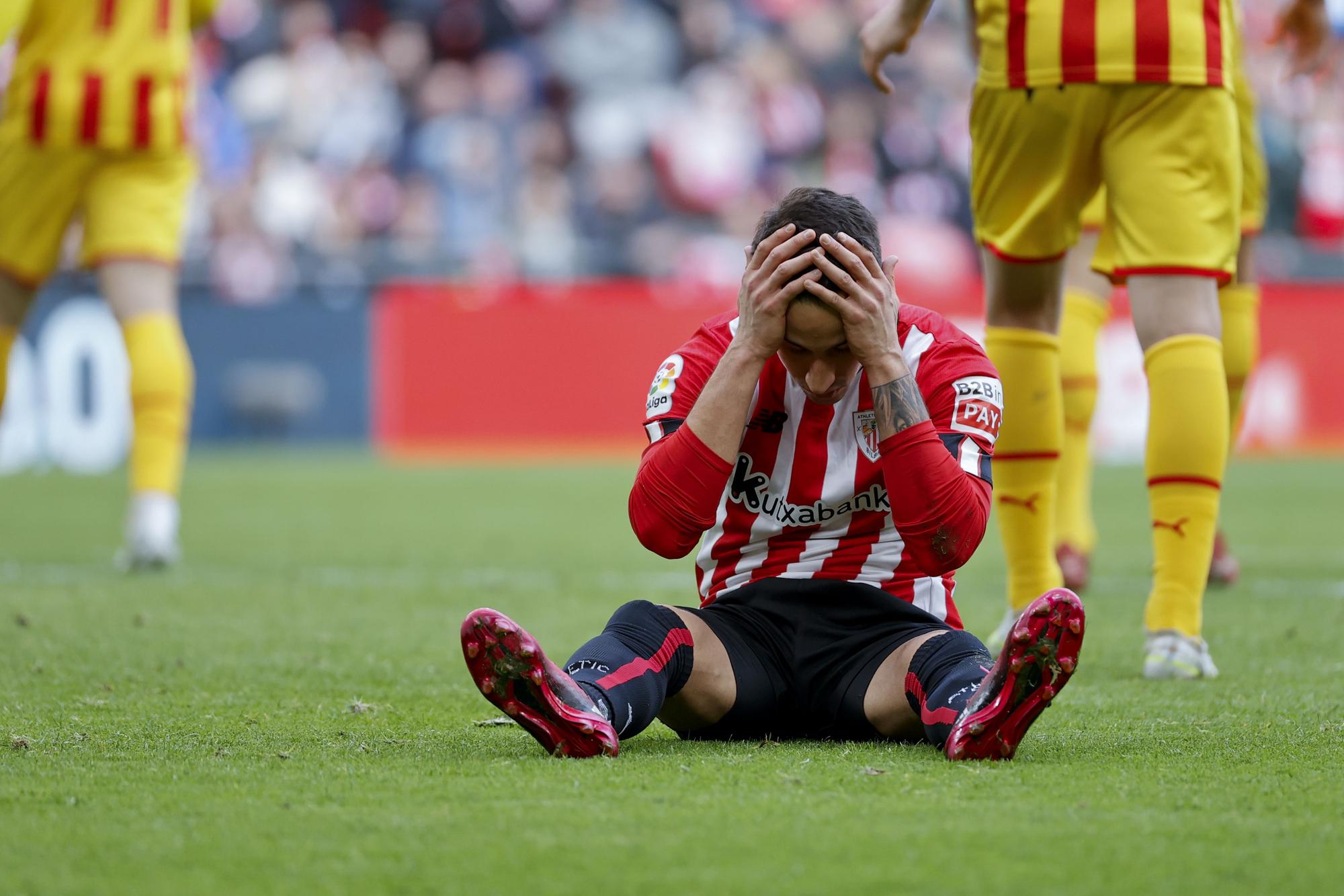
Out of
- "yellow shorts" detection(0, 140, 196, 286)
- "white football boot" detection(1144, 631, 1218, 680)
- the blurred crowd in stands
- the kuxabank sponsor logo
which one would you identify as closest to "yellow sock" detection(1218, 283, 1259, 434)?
"white football boot" detection(1144, 631, 1218, 680)

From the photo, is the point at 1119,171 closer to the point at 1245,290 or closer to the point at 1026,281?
the point at 1026,281

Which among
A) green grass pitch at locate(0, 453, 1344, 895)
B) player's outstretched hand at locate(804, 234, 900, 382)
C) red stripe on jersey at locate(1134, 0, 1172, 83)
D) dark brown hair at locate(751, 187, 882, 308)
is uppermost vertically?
red stripe on jersey at locate(1134, 0, 1172, 83)

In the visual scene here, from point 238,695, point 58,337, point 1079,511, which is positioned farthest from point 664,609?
point 58,337

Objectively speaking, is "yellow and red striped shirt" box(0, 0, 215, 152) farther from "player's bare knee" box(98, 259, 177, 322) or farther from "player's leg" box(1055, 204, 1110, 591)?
"player's leg" box(1055, 204, 1110, 591)

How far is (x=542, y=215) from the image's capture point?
1285 cm

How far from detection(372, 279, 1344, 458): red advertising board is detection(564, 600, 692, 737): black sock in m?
8.46

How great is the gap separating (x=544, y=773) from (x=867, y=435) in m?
0.76

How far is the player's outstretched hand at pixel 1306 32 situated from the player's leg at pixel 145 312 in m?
3.32

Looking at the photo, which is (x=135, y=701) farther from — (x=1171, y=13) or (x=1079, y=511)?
(x=1079, y=511)

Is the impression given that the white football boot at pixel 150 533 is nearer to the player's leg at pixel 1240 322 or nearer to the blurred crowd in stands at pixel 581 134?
the player's leg at pixel 1240 322

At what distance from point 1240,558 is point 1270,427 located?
6.06m

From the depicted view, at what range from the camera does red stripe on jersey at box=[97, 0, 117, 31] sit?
5.38 m

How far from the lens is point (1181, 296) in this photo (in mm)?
3348

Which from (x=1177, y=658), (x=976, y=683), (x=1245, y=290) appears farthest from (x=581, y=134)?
(x=976, y=683)
